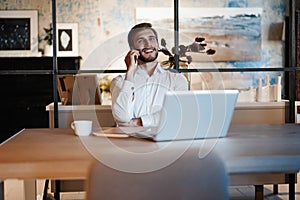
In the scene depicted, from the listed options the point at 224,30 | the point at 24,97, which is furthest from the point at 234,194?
the point at 224,30

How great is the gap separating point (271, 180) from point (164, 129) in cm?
140

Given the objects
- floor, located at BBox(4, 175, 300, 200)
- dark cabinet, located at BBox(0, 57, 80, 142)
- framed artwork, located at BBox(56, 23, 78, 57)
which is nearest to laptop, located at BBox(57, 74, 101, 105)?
floor, located at BBox(4, 175, 300, 200)

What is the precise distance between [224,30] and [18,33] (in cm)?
280

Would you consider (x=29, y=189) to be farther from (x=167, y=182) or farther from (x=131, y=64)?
(x=167, y=182)

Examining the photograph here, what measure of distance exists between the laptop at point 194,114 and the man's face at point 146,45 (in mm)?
828

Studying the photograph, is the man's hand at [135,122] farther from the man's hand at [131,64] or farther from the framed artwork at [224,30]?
the framed artwork at [224,30]

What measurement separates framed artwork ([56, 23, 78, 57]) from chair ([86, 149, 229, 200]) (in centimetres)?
544

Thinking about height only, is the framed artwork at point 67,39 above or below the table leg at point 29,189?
above

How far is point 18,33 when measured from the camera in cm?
620

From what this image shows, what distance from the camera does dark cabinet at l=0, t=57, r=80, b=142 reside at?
209 inches

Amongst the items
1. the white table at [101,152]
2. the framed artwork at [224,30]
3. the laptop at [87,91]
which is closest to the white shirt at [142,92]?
the white table at [101,152]

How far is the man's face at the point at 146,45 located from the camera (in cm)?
246

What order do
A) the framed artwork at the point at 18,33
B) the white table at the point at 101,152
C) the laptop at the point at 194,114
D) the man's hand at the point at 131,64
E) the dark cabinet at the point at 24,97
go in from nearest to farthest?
the white table at the point at 101,152 → the laptop at the point at 194,114 → the man's hand at the point at 131,64 → the dark cabinet at the point at 24,97 → the framed artwork at the point at 18,33

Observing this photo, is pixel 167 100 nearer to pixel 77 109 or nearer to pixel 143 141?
pixel 143 141
